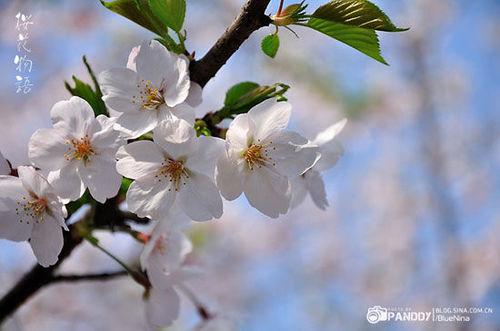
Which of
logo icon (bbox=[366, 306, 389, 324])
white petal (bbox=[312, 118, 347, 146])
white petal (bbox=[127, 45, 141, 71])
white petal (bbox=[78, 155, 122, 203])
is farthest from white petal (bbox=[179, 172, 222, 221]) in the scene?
logo icon (bbox=[366, 306, 389, 324])

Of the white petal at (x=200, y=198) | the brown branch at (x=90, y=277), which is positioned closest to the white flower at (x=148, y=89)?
the white petal at (x=200, y=198)

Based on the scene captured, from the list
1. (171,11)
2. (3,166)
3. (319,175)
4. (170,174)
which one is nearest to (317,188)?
(319,175)

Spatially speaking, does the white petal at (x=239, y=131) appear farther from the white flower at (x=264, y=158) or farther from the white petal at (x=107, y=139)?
the white petal at (x=107, y=139)

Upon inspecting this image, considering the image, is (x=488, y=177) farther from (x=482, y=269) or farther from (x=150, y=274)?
(x=150, y=274)

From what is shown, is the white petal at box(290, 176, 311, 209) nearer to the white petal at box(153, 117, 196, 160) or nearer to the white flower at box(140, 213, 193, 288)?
the white flower at box(140, 213, 193, 288)

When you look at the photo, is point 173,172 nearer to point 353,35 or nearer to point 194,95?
point 194,95
